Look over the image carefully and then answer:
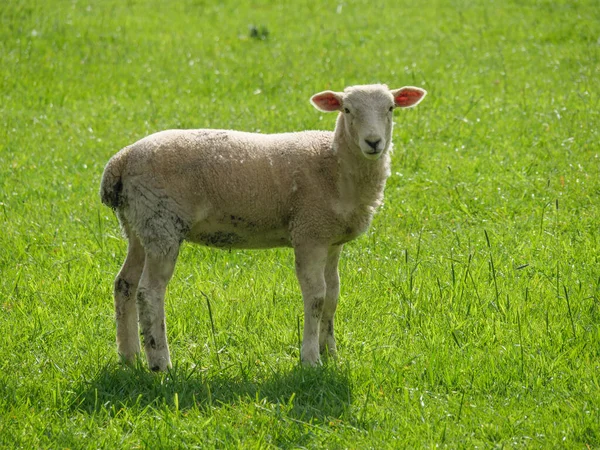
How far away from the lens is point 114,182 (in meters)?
5.71

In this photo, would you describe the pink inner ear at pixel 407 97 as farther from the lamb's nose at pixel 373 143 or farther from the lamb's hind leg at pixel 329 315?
the lamb's hind leg at pixel 329 315

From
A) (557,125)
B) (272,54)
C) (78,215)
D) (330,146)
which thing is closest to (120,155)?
(330,146)

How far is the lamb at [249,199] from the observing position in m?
5.59

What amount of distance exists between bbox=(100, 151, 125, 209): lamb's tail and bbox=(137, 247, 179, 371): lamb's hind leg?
0.45 metres

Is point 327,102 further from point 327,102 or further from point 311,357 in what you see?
point 311,357

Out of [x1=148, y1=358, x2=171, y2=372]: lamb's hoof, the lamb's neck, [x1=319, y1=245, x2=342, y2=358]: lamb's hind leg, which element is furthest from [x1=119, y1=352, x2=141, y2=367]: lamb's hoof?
the lamb's neck

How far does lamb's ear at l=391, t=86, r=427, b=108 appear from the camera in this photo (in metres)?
6.07

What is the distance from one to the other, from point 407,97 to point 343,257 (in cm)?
180

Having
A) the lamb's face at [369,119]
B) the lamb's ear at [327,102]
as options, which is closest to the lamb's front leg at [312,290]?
the lamb's face at [369,119]

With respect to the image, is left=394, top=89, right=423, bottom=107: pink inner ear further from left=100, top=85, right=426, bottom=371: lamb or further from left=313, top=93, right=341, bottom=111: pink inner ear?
left=313, top=93, right=341, bottom=111: pink inner ear

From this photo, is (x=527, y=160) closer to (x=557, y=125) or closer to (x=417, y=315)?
(x=557, y=125)

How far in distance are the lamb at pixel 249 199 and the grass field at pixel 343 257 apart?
12.4 inches

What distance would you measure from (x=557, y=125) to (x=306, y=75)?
3.84m

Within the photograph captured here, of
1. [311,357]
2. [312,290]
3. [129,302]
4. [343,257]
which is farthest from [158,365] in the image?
[343,257]
